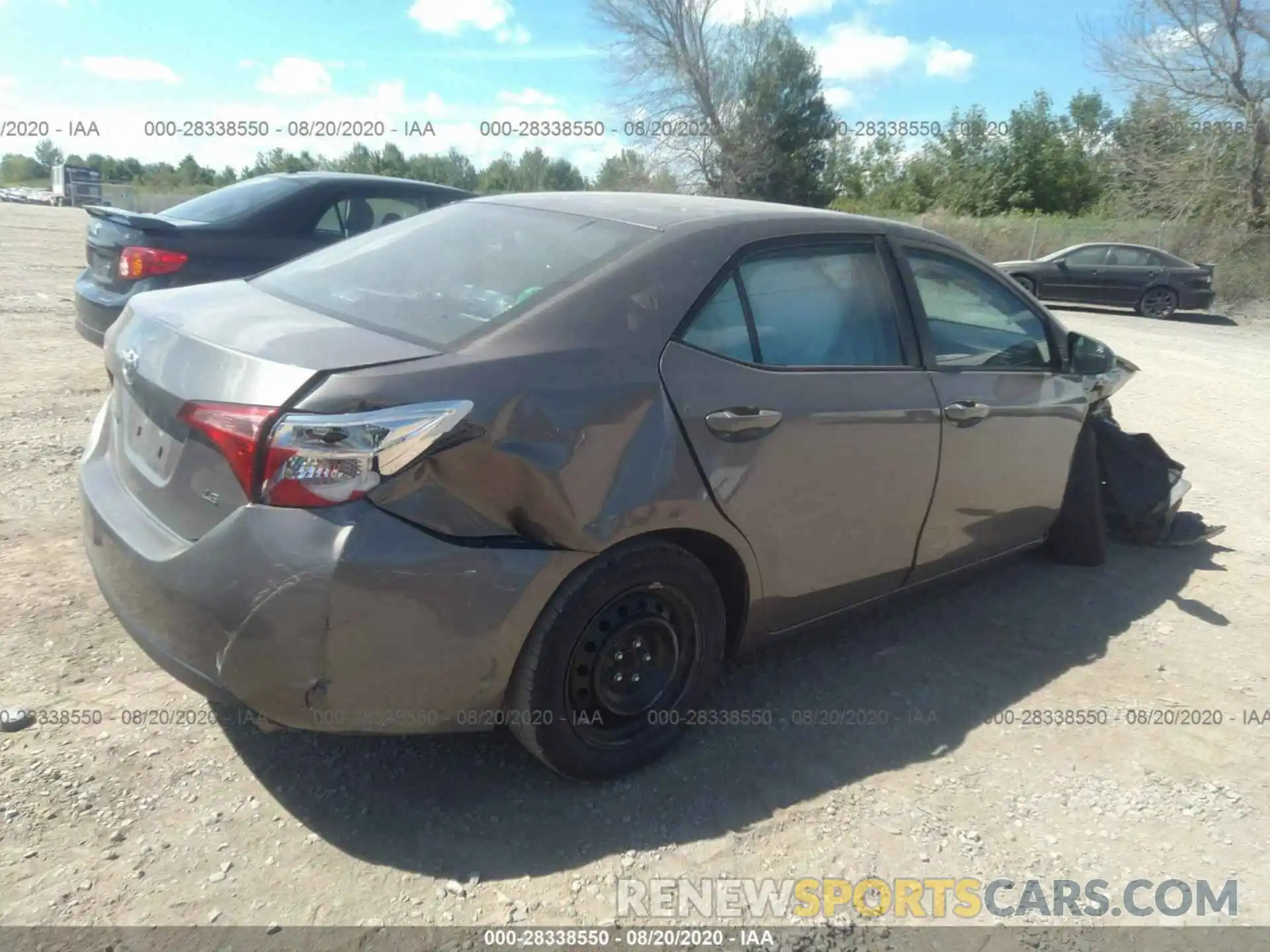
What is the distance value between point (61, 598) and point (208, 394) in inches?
70.0

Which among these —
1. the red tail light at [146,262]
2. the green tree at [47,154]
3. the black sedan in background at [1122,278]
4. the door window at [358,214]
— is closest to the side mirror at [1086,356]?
the door window at [358,214]

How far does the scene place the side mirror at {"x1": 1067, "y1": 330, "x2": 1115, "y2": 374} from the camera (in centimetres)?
427

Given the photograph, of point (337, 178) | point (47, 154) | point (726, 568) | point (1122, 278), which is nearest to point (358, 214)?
point (337, 178)

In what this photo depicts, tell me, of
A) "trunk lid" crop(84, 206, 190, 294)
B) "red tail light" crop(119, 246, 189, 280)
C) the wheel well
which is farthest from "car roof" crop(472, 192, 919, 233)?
"trunk lid" crop(84, 206, 190, 294)

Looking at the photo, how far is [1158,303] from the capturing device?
752 inches

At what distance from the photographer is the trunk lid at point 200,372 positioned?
7.69 ft

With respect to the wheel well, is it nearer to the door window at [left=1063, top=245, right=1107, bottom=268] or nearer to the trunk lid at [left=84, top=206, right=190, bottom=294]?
the trunk lid at [left=84, top=206, right=190, bottom=294]

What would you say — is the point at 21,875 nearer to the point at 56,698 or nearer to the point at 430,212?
the point at 56,698

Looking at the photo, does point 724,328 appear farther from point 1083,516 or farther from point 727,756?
point 1083,516

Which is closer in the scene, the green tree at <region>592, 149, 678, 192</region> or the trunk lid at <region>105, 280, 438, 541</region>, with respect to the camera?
the trunk lid at <region>105, 280, 438, 541</region>

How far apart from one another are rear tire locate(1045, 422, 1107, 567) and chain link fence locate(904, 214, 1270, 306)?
16.4 m

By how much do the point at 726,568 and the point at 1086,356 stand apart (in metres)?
2.26

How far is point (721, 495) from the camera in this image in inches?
112

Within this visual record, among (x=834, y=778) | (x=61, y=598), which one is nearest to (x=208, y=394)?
(x=61, y=598)
